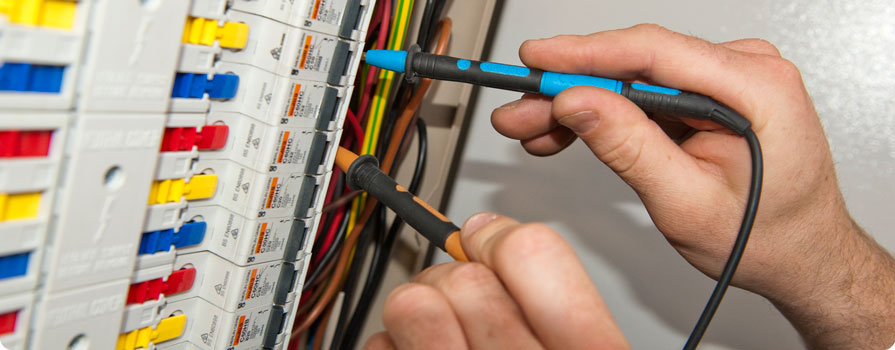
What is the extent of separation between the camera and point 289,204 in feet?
1.89

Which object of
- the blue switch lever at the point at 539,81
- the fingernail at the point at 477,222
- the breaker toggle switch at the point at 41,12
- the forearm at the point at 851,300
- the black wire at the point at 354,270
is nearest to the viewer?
the breaker toggle switch at the point at 41,12

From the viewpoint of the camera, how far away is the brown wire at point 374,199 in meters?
0.74

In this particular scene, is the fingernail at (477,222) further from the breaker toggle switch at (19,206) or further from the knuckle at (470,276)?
the breaker toggle switch at (19,206)

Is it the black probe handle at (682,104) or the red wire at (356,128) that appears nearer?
the black probe handle at (682,104)

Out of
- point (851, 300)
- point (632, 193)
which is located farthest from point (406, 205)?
point (851, 300)

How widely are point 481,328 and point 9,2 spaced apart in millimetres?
372

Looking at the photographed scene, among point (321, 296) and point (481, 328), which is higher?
point (481, 328)

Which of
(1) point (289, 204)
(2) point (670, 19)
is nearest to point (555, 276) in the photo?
(1) point (289, 204)

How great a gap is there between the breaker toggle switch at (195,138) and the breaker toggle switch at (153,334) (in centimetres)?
17

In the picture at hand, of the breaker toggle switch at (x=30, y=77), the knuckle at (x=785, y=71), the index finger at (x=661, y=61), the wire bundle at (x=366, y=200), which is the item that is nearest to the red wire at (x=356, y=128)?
the wire bundle at (x=366, y=200)

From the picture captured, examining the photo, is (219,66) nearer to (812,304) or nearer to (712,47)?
(712,47)

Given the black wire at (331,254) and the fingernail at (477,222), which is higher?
the fingernail at (477,222)

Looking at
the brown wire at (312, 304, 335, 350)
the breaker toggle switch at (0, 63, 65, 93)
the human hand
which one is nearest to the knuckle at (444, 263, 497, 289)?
the human hand

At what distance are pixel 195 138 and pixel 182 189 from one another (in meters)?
0.05
